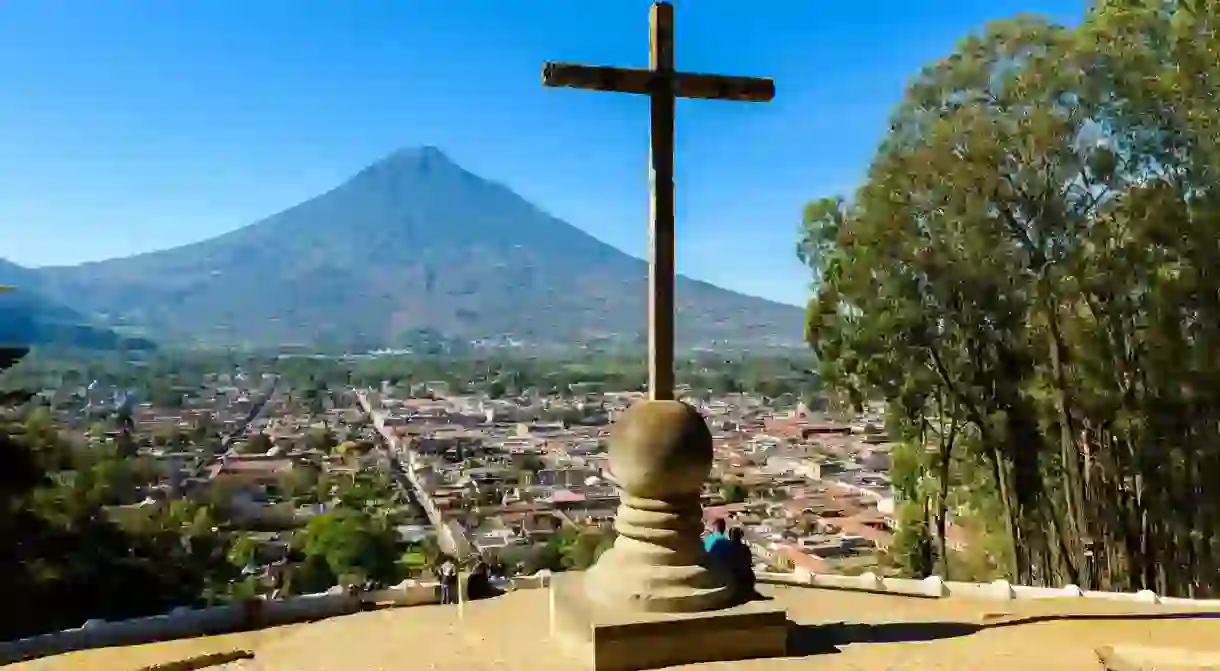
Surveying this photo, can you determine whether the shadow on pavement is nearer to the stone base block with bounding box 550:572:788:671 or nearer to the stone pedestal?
the stone base block with bounding box 550:572:788:671

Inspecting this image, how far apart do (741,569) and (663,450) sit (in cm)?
104

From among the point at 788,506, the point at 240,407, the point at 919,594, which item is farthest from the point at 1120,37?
the point at 240,407

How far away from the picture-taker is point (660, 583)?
5828 millimetres

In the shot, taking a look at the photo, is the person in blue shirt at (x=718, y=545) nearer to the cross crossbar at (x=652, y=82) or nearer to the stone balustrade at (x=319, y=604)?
the stone balustrade at (x=319, y=604)

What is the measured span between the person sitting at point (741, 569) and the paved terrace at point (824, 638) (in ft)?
1.41

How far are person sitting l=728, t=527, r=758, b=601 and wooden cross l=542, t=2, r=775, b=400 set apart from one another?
110 cm

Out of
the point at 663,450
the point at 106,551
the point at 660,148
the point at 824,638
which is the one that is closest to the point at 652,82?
the point at 660,148

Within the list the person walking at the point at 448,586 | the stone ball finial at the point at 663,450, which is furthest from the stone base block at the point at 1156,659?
the person walking at the point at 448,586

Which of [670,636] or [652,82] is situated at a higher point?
[652,82]

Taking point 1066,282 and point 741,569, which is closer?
point 741,569

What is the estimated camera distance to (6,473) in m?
13.5

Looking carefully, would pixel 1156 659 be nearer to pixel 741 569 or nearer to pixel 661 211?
pixel 741 569

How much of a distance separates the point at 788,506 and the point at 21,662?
3841 centimetres

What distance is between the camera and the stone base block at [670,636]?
5.51m
